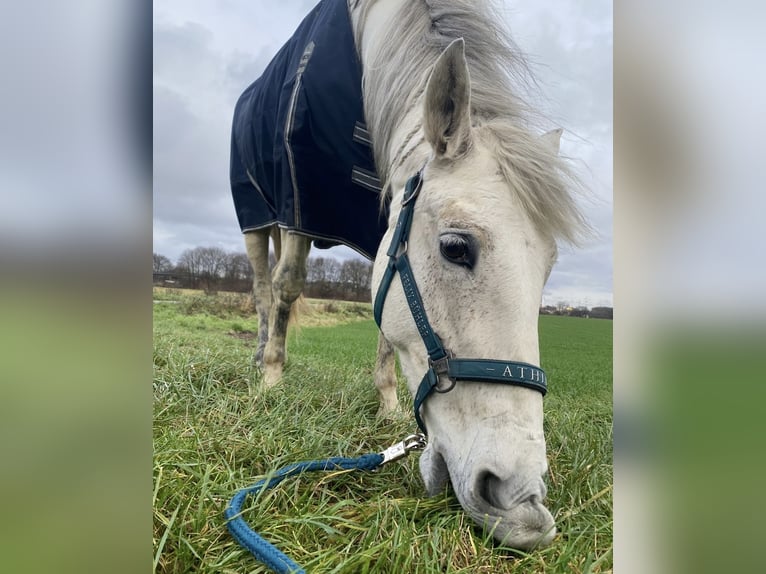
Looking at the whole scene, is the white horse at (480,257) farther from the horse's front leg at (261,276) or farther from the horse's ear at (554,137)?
the horse's front leg at (261,276)

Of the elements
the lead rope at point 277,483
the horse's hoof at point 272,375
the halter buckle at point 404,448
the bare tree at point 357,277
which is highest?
the bare tree at point 357,277

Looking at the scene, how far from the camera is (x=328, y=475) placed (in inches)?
31.3

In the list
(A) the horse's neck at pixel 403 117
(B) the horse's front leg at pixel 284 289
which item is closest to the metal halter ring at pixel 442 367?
(A) the horse's neck at pixel 403 117

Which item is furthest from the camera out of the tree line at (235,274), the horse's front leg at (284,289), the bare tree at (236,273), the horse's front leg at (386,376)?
the horse's front leg at (284,289)

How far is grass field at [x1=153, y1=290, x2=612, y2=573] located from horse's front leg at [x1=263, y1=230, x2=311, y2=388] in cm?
33

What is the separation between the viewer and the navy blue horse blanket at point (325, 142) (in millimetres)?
1255

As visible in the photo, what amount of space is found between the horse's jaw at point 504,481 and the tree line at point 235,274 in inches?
24.4

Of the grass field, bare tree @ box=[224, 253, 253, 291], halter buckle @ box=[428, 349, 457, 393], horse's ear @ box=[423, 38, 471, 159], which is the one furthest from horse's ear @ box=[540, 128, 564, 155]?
bare tree @ box=[224, 253, 253, 291]

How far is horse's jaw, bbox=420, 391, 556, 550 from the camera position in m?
0.65
